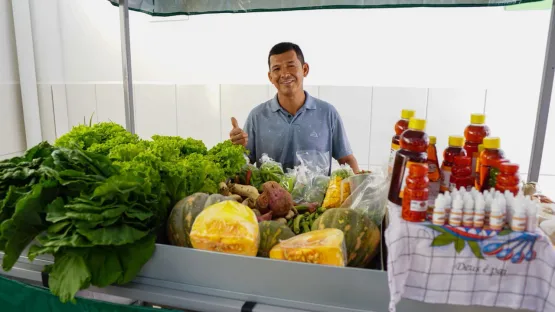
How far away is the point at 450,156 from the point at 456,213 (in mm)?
261

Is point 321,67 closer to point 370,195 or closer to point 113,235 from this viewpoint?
point 370,195

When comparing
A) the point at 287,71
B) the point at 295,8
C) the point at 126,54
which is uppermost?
the point at 295,8

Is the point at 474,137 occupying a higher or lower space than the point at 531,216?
higher

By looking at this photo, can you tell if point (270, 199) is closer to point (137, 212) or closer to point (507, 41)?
point (137, 212)

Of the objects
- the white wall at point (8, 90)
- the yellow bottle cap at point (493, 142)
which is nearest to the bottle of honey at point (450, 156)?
the yellow bottle cap at point (493, 142)

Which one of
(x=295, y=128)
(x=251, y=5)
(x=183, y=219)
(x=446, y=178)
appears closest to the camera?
(x=446, y=178)

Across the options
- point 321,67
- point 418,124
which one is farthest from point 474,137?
point 321,67

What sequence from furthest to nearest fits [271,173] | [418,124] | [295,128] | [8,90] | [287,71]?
[8,90] → [295,128] → [287,71] → [271,173] → [418,124]

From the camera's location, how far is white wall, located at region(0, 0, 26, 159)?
4582 millimetres

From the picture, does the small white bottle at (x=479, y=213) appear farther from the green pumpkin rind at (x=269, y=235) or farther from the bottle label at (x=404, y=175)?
the green pumpkin rind at (x=269, y=235)

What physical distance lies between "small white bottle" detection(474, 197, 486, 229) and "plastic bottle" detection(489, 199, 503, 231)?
22 mm

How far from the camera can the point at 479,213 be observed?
1063mm

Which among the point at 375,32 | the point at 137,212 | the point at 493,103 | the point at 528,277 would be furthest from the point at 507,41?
the point at 137,212

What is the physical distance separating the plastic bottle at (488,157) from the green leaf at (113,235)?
118cm
